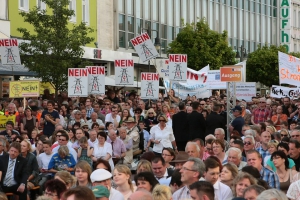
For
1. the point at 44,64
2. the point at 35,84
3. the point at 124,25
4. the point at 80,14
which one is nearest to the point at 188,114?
the point at 35,84

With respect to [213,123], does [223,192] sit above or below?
below

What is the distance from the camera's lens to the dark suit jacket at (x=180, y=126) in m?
21.2

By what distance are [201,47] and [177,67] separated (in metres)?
24.3

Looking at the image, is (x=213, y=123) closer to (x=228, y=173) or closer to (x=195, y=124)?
(x=195, y=124)

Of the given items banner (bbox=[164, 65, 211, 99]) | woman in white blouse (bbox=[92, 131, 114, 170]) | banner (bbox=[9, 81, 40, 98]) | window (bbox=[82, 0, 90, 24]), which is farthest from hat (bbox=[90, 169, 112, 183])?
window (bbox=[82, 0, 90, 24])

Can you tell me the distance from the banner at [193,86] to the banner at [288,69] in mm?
8155

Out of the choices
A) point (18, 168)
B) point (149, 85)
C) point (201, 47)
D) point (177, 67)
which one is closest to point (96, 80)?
point (149, 85)

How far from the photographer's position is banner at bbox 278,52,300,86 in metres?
28.9

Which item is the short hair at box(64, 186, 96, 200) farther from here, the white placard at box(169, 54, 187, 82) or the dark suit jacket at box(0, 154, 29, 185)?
the white placard at box(169, 54, 187, 82)

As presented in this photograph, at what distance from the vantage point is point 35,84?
84.7 feet

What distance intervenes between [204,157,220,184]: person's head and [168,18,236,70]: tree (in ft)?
136

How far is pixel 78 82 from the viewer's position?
27.5 meters

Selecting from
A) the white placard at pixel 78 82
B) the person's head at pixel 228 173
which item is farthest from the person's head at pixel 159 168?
the white placard at pixel 78 82

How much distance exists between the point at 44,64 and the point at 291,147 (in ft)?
62.8
